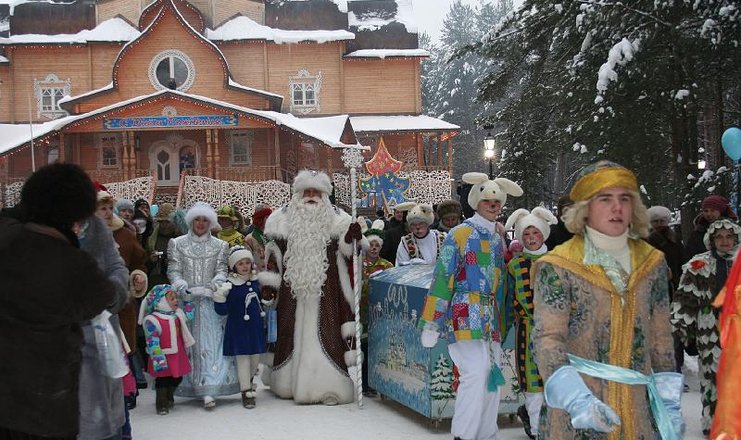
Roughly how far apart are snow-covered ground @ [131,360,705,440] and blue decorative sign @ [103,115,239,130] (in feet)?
73.5

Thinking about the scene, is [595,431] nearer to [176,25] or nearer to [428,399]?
[428,399]

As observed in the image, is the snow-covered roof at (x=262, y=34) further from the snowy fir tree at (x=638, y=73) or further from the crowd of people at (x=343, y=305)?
the crowd of people at (x=343, y=305)

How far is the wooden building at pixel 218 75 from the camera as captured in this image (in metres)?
34.7

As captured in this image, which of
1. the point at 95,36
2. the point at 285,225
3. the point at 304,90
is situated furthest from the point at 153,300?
the point at 95,36

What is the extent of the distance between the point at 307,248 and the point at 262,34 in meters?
28.7

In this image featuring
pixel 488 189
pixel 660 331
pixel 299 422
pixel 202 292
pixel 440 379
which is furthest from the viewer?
pixel 202 292

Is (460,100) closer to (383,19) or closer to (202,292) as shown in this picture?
(383,19)

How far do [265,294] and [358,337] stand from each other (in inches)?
40.0

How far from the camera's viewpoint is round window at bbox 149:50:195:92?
35125 millimetres

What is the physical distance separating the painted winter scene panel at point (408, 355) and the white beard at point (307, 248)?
568 millimetres

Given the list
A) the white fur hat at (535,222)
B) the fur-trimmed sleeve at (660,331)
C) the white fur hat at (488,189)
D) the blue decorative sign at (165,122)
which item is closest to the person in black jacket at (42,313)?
the fur-trimmed sleeve at (660,331)

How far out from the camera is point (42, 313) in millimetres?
4195

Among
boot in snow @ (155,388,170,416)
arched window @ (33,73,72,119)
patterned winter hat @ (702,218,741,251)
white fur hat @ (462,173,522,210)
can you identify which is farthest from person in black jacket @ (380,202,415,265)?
arched window @ (33,73,72,119)

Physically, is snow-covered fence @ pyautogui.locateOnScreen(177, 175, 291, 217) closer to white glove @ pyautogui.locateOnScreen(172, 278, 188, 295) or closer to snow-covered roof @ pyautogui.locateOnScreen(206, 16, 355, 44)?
A: snow-covered roof @ pyautogui.locateOnScreen(206, 16, 355, 44)
